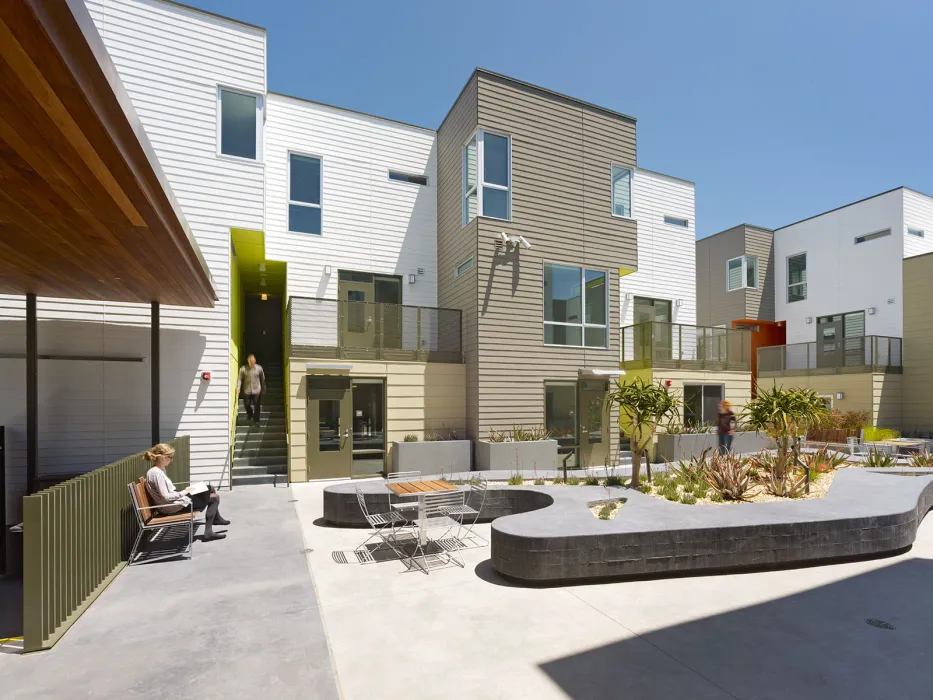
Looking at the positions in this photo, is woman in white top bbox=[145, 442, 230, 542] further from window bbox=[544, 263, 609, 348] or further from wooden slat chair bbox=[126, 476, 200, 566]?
window bbox=[544, 263, 609, 348]

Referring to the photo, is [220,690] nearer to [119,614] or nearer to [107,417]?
[119,614]

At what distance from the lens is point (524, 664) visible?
3594 millimetres

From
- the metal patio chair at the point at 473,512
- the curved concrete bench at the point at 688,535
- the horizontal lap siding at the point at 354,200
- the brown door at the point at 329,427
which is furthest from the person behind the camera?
the horizontal lap siding at the point at 354,200

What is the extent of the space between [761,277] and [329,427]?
60.8 ft

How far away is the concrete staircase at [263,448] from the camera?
35.6 feet

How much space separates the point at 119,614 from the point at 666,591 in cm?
490

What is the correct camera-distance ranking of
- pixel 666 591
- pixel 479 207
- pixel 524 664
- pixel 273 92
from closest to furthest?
pixel 524 664 → pixel 666 591 → pixel 479 207 → pixel 273 92

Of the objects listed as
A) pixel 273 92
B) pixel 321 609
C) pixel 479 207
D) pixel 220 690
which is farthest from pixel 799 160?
pixel 220 690

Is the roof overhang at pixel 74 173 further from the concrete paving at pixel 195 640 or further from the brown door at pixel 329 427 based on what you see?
the brown door at pixel 329 427

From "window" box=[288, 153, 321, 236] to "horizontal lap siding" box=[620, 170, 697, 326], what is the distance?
9.13 metres

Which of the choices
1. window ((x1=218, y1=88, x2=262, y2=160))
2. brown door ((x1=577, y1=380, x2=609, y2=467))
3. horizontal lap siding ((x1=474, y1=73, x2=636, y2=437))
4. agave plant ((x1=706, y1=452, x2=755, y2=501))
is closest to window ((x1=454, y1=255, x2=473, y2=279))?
horizontal lap siding ((x1=474, y1=73, x2=636, y2=437))

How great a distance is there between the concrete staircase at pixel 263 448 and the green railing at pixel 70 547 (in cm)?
474

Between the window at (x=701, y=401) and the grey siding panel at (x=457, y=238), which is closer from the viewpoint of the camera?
the grey siding panel at (x=457, y=238)

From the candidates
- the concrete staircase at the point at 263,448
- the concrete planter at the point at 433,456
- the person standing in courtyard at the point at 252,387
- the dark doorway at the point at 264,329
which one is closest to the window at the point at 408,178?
the person standing in courtyard at the point at 252,387
